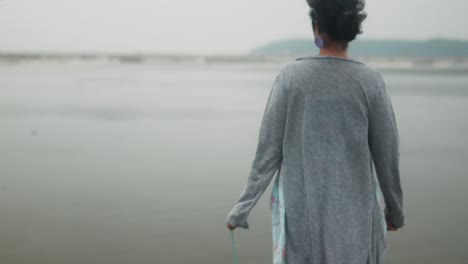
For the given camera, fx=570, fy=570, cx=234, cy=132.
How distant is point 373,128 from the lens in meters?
1.86

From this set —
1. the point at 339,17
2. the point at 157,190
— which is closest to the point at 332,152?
the point at 339,17

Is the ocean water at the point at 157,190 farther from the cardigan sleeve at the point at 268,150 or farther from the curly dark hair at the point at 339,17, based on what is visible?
the curly dark hair at the point at 339,17

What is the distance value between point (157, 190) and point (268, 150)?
3574 millimetres

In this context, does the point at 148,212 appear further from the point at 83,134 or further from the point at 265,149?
the point at 83,134

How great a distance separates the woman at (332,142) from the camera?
183 cm

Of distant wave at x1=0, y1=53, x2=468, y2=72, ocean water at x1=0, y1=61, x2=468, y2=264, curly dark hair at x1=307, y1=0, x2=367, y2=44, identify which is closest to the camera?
curly dark hair at x1=307, y1=0, x2=367, y2=44

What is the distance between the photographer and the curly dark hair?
5.97 ft

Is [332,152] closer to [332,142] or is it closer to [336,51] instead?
[332,142]

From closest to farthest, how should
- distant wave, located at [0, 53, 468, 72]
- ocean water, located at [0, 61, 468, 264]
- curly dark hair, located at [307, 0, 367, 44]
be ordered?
curly dark hair, located at [307, 0, 367, 44]
ocean water, located at [0, 61, 468, 264]
distant wave, located at [0, 53, 468, 72]

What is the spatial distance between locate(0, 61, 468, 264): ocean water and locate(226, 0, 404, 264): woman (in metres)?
1.96

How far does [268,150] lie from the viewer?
6.35ft

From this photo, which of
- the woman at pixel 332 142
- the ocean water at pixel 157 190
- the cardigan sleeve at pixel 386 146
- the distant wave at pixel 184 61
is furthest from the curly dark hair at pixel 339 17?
the distant wave at pixel 184 61

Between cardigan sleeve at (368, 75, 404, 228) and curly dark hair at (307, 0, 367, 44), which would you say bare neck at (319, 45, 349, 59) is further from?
cardigan sleeve at (368, 75, 404, 228)

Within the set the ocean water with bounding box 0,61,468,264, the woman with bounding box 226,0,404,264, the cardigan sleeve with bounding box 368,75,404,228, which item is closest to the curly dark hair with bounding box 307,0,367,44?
the woman with bounding box 226,0,404,264
